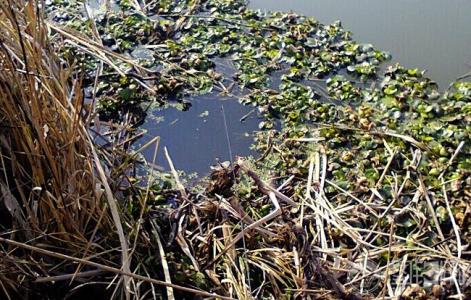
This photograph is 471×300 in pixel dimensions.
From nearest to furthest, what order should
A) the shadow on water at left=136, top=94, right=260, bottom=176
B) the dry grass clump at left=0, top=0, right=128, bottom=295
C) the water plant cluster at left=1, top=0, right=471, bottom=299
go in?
the dry grass clump at left=0, top=0, right=128, bottom=295 → the water plant cluster at left=1, top=0, right=471, bottom=299 → the shadow on water at left=136, top=94, right=260, bottom=176

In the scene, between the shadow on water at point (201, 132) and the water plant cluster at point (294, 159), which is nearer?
the water plant cluster at point (294, 159)

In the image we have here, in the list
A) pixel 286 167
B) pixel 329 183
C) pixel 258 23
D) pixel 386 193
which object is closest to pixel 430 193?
pixel 386 193

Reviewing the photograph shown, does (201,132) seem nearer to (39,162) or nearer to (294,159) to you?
(294,159)

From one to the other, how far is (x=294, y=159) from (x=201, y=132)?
0.55 metres

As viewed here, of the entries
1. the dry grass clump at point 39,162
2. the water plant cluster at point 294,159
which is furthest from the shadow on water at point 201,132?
the dry grass clump at point 39,162

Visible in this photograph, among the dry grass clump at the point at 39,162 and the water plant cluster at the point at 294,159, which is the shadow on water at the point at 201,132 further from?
the dry grass clump at the point at 39,162

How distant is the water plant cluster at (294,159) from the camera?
219 cm

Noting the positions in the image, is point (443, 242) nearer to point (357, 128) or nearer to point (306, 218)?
point (306, 218)

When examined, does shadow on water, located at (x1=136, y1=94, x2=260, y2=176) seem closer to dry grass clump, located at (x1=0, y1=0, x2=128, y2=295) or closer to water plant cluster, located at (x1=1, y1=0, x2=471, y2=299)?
water plant cluster, located at (x1=1, y1=0, x2=471, y2=299)

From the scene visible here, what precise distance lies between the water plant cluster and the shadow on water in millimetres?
65

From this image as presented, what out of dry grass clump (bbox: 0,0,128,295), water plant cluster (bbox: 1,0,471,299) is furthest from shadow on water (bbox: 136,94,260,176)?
dry grass clump (bbox: 0,0,128,295)

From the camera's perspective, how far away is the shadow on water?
2912mm

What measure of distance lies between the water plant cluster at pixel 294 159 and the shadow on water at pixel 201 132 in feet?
0.21

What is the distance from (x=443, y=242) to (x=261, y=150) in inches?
37.5
